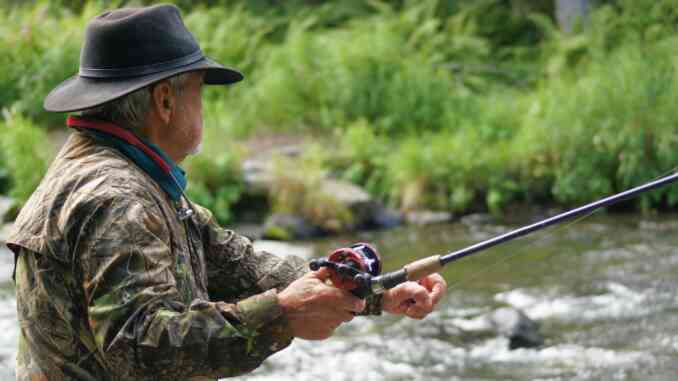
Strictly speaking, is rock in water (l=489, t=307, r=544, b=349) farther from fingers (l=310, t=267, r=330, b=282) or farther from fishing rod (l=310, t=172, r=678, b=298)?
fingers (l=310, t=267, r=330, b=282)

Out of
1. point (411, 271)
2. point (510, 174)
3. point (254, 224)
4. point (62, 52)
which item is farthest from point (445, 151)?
point (411, 271)

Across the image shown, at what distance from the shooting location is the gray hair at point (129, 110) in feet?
8.36

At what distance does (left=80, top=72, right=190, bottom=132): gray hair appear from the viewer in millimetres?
2549

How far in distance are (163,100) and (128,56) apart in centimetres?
13

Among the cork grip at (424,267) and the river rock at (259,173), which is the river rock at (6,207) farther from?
the cork grip at (424,267)

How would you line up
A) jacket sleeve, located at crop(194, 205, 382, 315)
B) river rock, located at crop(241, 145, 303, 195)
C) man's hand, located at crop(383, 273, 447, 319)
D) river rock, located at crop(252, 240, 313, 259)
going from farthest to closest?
river rock, located at crop(241, 145, 303, 195) < river rock, located at crop(252, 240, 313, 259) < jacket sleeve, located at crop(194, 205, 382, 315) < man's hand, located at crop(383, 273, 447, 319)

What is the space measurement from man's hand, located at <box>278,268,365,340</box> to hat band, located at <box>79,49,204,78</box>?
0.60m

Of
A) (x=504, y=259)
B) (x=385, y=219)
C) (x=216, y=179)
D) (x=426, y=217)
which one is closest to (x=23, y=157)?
(x=216, y=179)

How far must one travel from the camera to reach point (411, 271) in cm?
264

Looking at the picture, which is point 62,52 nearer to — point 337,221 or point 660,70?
point 337,221

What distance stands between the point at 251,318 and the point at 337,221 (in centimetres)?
823

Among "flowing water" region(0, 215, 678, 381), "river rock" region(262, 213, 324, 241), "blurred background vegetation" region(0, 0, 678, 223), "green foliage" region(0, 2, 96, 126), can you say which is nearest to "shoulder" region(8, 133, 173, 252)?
"flowing water" region(0, 215, 678, 381)

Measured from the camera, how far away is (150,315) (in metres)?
2.25

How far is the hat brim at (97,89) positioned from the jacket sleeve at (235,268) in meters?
0.55
